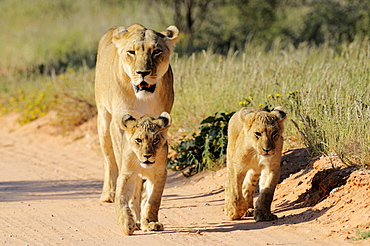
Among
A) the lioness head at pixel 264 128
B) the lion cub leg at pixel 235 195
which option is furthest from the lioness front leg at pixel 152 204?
the lioness head at pixel 264 128

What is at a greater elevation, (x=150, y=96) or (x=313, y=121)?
(x=150, y=96)

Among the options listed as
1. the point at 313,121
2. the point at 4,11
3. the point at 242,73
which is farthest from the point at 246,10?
the point at 4,11

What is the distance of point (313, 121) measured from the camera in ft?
27.3

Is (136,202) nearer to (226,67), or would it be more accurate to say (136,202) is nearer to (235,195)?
(235,195)

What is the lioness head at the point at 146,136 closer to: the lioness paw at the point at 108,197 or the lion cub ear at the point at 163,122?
the lion cub ear at the point at 163,122

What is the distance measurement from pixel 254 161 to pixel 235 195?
41 centimetres

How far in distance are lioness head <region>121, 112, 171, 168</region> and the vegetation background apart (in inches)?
84.2

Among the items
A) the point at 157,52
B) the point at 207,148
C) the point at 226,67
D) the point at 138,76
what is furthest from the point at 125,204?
the point at 226,67

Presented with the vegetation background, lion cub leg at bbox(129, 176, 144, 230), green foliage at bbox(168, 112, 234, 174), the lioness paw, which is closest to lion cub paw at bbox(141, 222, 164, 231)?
lion cub leg at bbox(129, 176, 144, 230)

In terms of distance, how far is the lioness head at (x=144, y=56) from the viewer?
700cm

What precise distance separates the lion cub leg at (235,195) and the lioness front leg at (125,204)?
1.05 metres

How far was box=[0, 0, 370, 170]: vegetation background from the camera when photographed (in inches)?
338

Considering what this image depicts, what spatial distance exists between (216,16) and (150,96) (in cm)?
1683

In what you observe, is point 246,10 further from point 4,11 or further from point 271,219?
point 4,11
